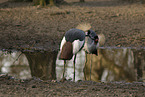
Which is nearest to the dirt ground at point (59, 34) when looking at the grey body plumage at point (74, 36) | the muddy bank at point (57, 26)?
the muddy bank at point (57, 26)

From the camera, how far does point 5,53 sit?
7.09m

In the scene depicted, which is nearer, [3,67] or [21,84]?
[21,84]

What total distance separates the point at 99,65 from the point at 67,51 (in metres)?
1.51

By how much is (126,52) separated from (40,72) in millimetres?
2785

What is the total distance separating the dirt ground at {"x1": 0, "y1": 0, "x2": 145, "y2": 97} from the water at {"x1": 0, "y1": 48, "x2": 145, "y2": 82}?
478mm

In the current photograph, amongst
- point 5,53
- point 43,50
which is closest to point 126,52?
point 43,50

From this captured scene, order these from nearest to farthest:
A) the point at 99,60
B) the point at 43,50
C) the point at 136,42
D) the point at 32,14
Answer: the point at 99,60
the point at 43,50
the point at 136,42
the point at 32,14

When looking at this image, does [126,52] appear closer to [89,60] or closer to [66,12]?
[89,60]

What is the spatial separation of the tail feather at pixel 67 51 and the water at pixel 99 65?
21.5 inches

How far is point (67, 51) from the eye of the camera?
17.4ft

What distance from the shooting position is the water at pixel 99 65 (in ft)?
18.8

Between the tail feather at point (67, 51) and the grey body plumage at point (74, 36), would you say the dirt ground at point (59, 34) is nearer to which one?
the tail feather at point (67, 51)

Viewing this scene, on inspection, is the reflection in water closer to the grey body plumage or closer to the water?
the water

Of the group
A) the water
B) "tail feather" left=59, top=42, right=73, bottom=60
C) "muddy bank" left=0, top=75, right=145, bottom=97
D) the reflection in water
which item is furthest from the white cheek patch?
"muddy bank" left=0, top=75, right=145, bottom=97
